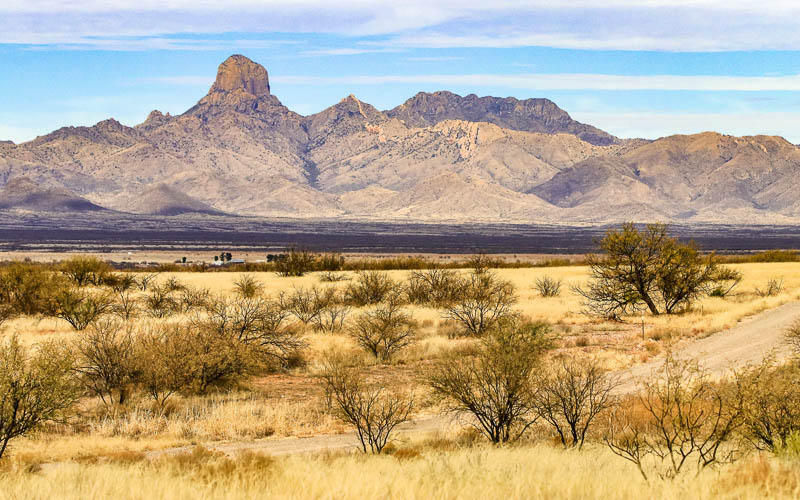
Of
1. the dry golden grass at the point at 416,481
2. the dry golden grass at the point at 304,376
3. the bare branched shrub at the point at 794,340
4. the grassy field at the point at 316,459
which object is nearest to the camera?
the dry golden grass at the point at 416,481

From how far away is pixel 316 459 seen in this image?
12.4m

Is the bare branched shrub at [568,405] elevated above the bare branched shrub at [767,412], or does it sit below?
below

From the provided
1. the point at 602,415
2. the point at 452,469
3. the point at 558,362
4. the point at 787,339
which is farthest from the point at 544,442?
A: the point at 787,339

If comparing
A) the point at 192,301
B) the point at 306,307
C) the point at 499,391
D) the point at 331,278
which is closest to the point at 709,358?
the point at 499,391

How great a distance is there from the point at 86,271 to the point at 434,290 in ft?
63.1

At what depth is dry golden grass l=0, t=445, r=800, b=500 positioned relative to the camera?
8148 millimetres

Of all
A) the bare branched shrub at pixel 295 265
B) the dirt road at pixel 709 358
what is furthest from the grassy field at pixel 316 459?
the bare branched shrub at pixel 295 265

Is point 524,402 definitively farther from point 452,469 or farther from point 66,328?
point 66,328

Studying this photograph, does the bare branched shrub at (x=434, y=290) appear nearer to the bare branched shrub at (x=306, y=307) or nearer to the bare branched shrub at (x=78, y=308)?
the bare branched shrub at (x=306, y=307)

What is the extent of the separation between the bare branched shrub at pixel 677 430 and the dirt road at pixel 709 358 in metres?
Answer: 0.87

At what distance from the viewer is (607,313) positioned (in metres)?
35.6

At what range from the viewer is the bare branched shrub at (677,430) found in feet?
33.7

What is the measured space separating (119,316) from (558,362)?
19.2m

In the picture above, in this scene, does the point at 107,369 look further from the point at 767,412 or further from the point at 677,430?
the point at 767,412
